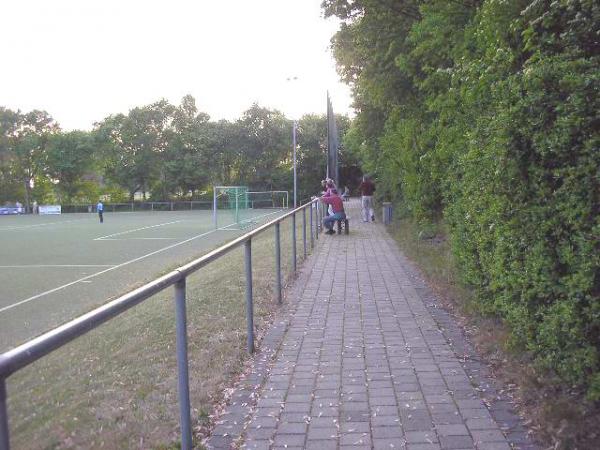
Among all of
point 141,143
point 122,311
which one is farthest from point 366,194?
point 141,143

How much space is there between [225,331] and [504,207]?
2.95 meters

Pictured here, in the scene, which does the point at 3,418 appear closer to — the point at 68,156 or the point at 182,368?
the point at 182,368

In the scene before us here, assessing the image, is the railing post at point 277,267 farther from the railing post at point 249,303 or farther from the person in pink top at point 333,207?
the person in pink top at point 333,207

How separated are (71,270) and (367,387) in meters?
13.1

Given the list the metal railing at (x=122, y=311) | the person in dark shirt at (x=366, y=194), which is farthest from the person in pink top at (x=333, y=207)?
the metal railing at (x=122, y=311)

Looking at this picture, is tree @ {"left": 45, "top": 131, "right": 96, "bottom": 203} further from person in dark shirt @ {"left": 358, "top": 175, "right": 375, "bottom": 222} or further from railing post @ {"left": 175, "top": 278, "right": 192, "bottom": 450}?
railing post @ {"left": 175, "top": 278, "right": 192, "bottom": 450}

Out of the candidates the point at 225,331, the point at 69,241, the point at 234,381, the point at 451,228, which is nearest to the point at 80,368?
the point at 234,381

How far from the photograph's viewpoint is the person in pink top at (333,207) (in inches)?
614

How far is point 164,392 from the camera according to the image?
3859 millimetres

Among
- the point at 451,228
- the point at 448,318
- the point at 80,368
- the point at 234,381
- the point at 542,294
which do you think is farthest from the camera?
the point at 451,228

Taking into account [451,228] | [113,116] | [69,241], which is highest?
[113,116]

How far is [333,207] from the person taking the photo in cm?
1587

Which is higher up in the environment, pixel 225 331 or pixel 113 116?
pixel 113 116

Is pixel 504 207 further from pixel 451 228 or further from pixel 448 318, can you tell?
pixel 451 228
